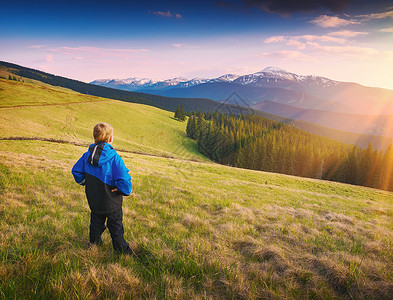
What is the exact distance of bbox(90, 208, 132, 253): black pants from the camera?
3.64 meters

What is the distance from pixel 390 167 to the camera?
53875 mm

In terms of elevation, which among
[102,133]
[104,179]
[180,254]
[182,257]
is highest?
[102,133]

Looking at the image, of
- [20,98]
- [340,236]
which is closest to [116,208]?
[340,236]

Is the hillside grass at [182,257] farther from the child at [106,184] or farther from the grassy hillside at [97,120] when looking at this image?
the grassy hillside at [97,120]

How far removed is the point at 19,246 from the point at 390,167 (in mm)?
80806

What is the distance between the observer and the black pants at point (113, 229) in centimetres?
364

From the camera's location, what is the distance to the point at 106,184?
141 inches

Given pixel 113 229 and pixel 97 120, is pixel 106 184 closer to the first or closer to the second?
pixel 113 229

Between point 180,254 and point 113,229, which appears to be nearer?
point 180,254

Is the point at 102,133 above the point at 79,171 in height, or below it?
above

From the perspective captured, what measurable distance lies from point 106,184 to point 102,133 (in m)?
1.05

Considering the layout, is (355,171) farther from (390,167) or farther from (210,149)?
(210,149)

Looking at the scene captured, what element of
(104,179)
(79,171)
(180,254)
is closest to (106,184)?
(104,179)

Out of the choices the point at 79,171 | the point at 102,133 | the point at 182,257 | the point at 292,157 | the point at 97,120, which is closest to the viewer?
the point at 182,257
